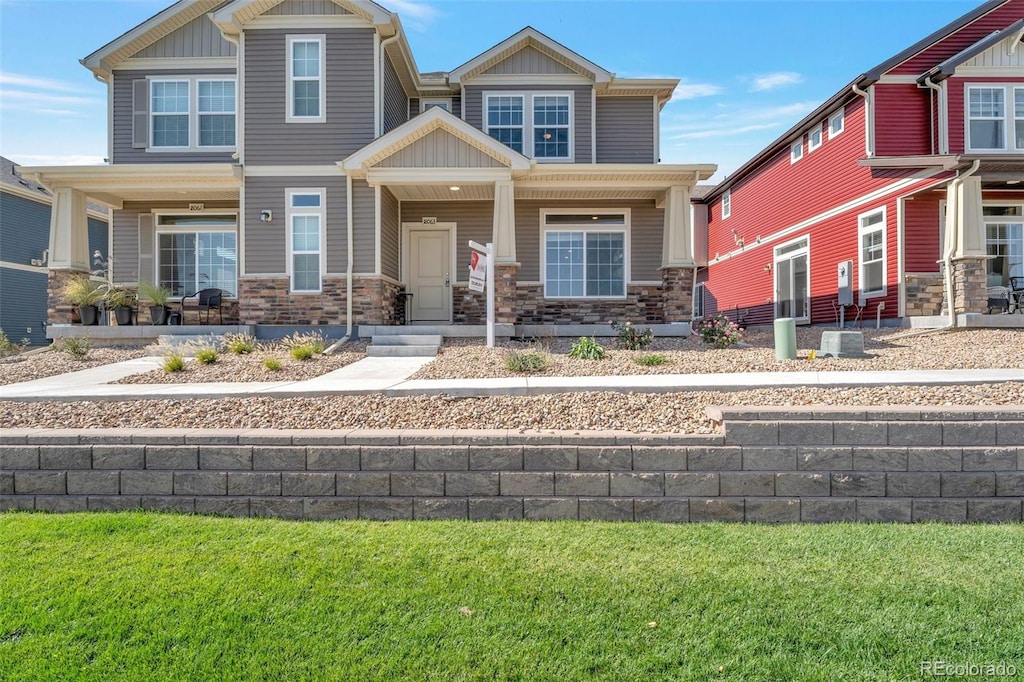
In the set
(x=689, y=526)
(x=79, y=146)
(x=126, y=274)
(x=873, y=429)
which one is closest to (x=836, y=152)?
(x=873, y=429)

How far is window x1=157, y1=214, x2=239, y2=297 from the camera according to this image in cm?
1299

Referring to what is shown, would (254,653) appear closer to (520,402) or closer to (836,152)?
(520,402)

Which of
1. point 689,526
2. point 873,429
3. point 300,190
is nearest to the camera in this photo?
point 689,526

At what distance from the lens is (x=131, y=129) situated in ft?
41.7

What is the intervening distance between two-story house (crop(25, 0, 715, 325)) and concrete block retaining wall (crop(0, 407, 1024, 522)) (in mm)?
6694

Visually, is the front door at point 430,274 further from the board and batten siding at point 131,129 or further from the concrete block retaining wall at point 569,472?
the concrete block retaining wall at point 569,472

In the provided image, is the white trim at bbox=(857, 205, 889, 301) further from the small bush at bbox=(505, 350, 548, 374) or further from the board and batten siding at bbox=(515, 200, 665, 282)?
the small bush at bbox=(505, 350, 548, 374)

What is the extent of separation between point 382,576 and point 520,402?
7.89 feet

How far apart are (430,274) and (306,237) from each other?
9.51 feet

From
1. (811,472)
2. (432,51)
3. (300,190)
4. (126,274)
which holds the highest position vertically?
(432,51)

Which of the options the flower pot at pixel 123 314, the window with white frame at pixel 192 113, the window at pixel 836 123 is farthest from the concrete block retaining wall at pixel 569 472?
the window at pixel 836 123

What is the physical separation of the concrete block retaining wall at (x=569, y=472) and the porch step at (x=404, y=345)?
5.17 metres

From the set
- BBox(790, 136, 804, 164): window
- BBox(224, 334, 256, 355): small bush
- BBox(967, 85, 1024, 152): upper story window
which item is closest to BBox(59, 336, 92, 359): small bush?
BBox(224, 334, 256, 355): small bush

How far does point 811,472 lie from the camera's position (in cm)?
391
